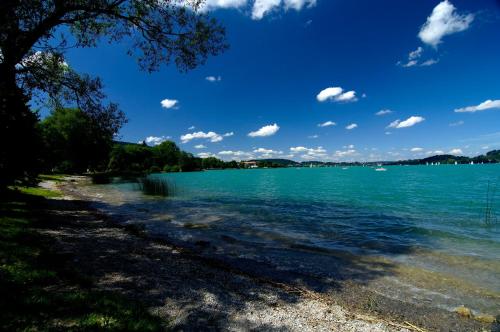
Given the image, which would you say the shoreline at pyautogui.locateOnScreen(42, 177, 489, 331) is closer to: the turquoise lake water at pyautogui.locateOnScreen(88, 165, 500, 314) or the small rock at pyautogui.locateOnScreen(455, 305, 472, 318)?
the small rock at pyautogui.locateOnScreen(455, 305, 472, 318)

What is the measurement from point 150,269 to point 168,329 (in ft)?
14.0

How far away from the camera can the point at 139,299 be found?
686cm

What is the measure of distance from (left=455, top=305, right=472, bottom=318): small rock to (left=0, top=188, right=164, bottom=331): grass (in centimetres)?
847

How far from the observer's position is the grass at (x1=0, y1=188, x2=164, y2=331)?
5.04 meters

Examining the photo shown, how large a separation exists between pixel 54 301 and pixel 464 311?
10.9 meters

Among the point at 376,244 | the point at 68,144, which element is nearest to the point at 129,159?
the point at 68,144

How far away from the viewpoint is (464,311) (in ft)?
26.0

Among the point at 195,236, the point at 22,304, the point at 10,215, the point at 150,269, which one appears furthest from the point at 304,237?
the point at 10,215

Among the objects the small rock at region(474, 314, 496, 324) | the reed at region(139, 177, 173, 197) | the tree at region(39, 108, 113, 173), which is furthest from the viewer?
the tree at region(39, 108, 113, 173)

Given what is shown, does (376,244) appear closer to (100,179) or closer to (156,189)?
(156,189)

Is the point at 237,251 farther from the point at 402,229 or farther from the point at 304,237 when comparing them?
the point at 402,229

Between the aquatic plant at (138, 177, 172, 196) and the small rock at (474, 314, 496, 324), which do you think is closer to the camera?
the small rock at (474, 314, 496, 324)

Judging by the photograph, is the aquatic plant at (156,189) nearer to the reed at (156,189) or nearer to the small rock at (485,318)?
the reed at (156,189)

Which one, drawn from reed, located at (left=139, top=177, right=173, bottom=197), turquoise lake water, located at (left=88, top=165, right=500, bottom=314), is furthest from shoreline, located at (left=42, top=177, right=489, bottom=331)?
reed, located at (left=139, top=177, right=173, bottom=197)
